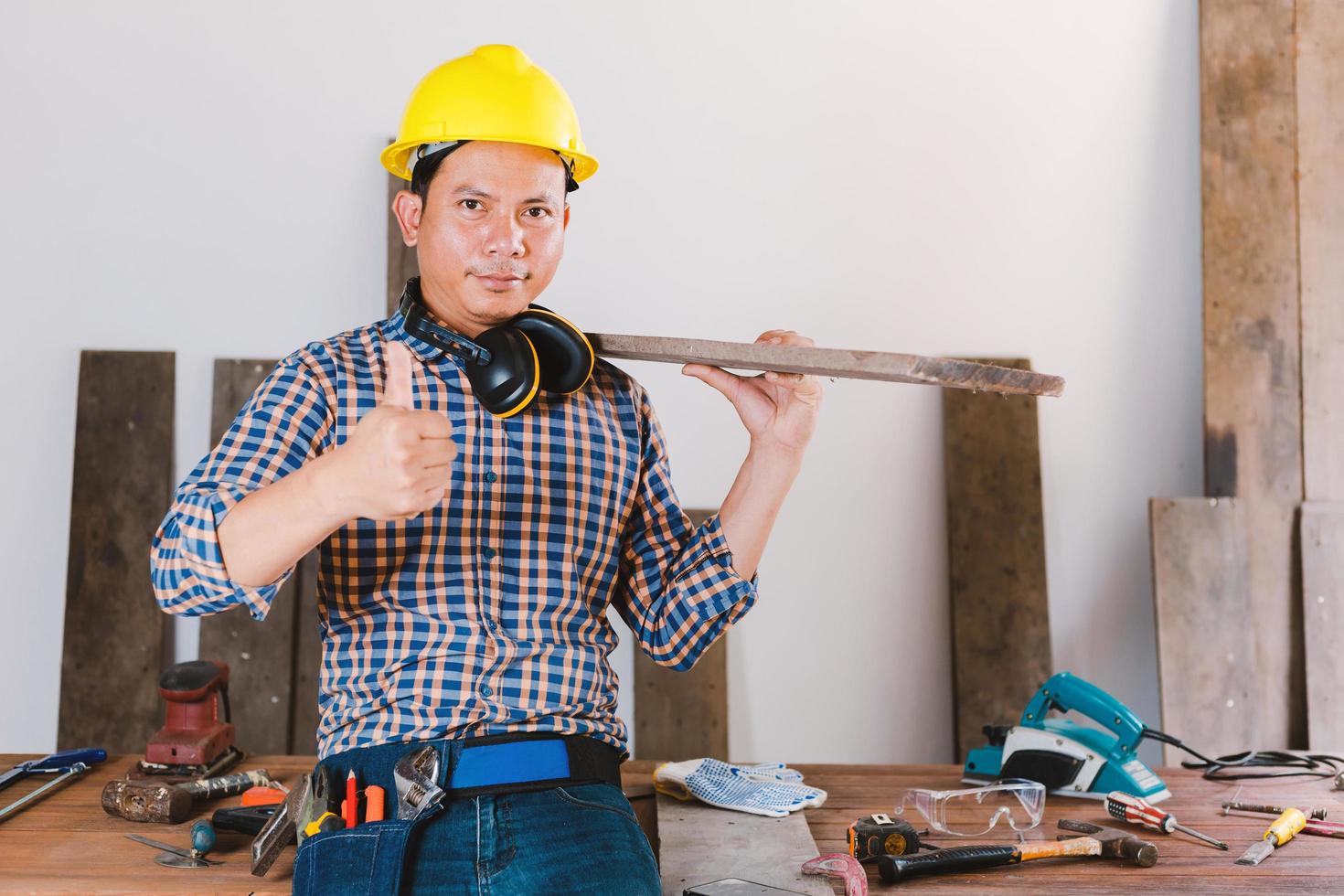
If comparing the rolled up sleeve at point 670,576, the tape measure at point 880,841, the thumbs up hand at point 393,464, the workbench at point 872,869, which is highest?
the thumbs up hand at point 393,464

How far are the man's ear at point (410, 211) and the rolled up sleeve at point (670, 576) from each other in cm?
46

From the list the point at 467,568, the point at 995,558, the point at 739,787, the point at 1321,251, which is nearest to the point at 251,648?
the point at 739,787

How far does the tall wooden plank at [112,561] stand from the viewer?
10.4 ft

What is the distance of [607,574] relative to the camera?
1856 mm

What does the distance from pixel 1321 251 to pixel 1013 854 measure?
2.21 meters

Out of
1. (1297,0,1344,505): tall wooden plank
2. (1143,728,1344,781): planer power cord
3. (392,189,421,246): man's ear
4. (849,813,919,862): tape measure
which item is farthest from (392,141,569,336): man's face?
(1297,0,1344,505): tall wooden plank

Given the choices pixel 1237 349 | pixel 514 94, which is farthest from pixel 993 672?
pixel 514 94

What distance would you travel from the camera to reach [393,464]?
1.28 m

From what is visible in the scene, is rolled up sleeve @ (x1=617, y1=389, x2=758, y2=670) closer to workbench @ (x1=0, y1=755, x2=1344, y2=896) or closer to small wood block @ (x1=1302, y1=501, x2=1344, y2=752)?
workbench @ (x1=0, y1=755, x2=1344, y2=896)

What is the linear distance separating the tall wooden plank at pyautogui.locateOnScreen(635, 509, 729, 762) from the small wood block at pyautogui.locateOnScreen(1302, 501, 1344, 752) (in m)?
→ 1.60

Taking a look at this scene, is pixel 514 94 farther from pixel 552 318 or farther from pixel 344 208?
pixel 344 208

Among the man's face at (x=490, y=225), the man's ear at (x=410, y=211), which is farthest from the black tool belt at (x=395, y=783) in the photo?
the man's ear at (x=410, y=211)

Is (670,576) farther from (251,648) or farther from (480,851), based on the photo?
(251,648)

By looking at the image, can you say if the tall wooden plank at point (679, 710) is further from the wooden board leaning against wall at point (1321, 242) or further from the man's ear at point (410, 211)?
the wooden board leaning against wall at point (1321, 242)
